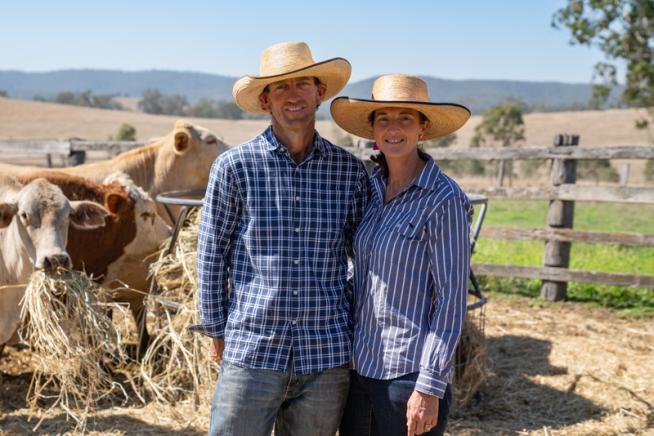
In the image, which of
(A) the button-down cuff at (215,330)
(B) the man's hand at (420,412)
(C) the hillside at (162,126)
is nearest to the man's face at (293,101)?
(A) the button-down cuff at (215,330)

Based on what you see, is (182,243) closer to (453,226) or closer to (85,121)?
(453,226)

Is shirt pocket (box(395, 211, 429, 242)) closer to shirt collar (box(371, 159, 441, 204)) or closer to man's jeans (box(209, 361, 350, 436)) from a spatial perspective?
shirt collar (box(371, 159, 441, 204))

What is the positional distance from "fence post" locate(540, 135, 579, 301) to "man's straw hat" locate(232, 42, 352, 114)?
597 centimetres

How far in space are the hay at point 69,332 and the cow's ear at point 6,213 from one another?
17.0 inches

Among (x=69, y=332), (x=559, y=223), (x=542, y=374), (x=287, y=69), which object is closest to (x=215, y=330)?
(x=287, y=69)

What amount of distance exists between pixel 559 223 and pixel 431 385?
6457 mm

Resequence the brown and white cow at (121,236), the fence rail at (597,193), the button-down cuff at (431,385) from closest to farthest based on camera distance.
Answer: the button-down cuff at (431,385) < the brown and white cow at (121,236) < the fence rail at (597,193)

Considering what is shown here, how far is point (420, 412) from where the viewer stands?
2404mm

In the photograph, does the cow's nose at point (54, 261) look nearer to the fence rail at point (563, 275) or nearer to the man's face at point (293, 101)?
the man's face at point (293, 101)

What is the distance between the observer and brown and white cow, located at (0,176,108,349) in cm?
460

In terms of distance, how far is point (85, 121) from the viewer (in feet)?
223

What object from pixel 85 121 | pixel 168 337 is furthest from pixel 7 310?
pixel 85 121

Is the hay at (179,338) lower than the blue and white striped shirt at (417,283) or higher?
lower

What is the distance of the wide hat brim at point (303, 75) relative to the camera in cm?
270
